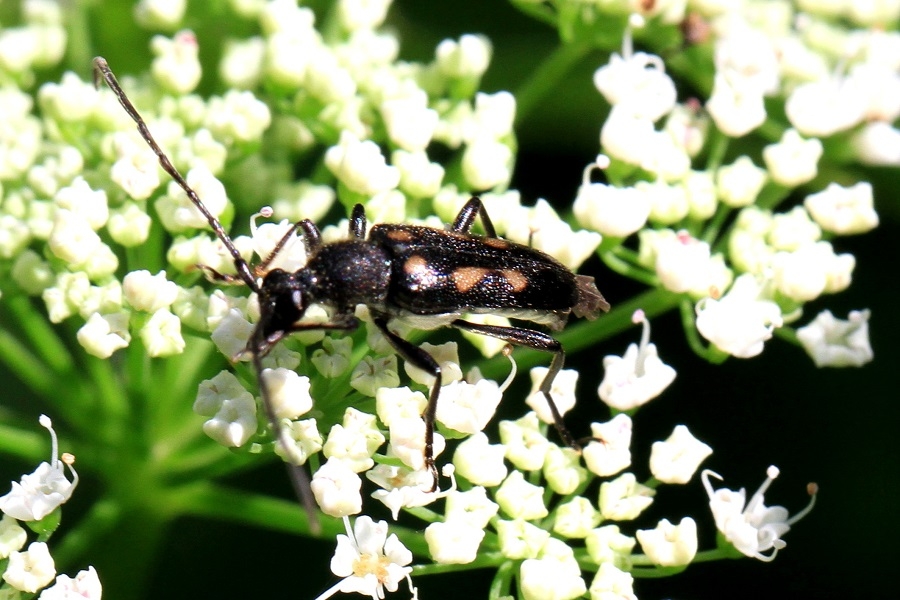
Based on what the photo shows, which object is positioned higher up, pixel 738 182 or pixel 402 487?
pixel 738 182

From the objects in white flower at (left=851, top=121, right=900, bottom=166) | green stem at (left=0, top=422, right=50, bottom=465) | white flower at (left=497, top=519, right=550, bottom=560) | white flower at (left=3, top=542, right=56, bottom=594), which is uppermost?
white flower at (left=851, top=121, right=900, bottom=166)

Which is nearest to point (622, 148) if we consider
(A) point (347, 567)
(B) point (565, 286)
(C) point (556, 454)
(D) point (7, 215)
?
(B) point (565, 286)

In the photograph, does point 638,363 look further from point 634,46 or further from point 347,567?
point 634,46

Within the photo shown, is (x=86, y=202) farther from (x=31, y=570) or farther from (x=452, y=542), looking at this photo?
(x=452, y=542)

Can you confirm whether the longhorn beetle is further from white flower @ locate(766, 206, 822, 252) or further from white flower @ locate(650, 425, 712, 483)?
white flower @ locate(766, 206, 822, 252)

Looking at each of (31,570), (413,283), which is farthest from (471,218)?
(31,570)

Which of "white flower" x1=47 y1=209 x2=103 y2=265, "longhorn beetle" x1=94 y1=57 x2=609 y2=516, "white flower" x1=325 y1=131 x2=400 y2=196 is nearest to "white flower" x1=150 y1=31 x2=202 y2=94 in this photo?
"longhorn beetle" x1=94 y1=57 x2=609 y2=516
